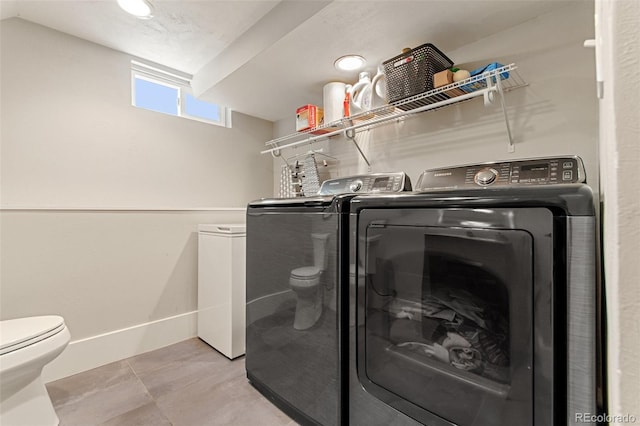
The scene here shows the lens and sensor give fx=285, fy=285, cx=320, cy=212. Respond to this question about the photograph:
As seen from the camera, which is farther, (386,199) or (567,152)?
(567,152)

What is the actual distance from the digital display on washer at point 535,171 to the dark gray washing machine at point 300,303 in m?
0.58

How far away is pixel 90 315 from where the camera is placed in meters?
1.90

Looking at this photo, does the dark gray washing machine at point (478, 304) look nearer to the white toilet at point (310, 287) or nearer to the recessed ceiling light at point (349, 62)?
the white toilet at point (310, 287)

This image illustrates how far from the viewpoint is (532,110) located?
1.42 meters

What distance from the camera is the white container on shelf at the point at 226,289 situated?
1960 mm

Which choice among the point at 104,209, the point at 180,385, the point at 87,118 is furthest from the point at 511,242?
the point at 87,118

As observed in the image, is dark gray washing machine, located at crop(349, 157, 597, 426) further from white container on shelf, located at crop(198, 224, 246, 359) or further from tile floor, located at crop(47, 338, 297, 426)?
white container on shelf, located at crop(198, 224, 246, 359)

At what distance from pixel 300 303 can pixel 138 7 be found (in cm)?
185

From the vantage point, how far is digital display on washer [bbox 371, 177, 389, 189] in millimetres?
1752

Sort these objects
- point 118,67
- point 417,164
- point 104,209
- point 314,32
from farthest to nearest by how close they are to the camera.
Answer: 1. point 118,67
2. point 104,209
3. point 417,164
4. point 314,32

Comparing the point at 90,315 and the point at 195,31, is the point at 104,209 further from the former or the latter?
the point at 195,31

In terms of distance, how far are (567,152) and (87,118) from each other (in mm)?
2846

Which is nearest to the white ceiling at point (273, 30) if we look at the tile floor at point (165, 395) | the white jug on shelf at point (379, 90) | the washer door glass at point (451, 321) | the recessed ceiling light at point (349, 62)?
the recessed ceiling light at point (349, 62)

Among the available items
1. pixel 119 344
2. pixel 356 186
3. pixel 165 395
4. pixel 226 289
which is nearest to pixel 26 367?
pixel 165 395
